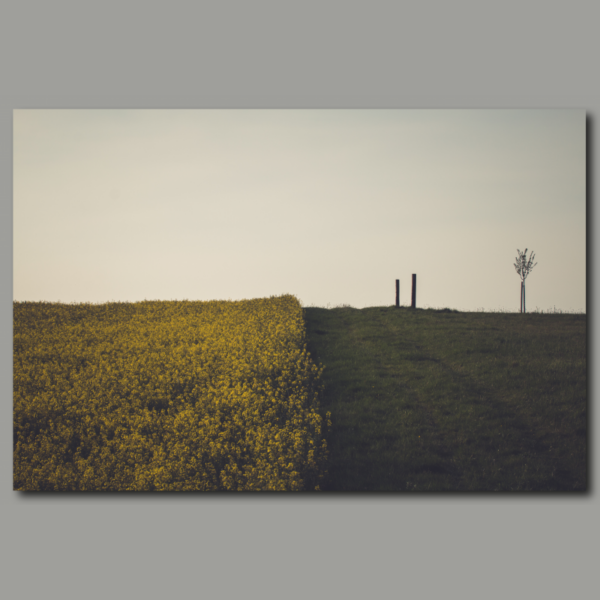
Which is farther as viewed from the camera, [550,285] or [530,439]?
[550,285]

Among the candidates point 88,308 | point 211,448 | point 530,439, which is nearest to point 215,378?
point 211,448

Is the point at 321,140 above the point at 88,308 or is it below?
above

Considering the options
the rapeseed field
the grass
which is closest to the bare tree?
the grass

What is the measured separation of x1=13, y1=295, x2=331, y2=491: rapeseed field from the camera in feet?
20.9

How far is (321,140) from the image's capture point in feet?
26.5

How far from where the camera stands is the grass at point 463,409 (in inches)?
263

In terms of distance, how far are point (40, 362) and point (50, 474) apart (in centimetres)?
339

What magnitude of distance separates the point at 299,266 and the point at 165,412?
374 cm

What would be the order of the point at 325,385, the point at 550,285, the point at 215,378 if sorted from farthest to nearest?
the point at 325,385
the point at 215,378
the point at 550,285

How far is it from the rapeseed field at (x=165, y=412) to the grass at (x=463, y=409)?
30.2 inches

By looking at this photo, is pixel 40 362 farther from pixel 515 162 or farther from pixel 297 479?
pixel 515 162

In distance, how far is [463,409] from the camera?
8336 mm

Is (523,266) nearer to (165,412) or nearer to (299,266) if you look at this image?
(299,266)

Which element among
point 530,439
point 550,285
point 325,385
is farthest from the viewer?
point 325,385
